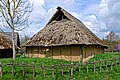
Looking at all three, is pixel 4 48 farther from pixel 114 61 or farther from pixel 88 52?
pixel 114 61

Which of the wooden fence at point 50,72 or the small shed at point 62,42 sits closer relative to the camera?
the wooden fence at point 50,72

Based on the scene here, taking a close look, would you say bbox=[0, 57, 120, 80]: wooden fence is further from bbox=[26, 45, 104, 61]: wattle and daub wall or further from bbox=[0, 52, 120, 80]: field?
bbox=[26, 45, 104, 61]: wattle and daub wall

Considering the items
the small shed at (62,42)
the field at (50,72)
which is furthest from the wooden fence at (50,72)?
the small shed at (62,42)

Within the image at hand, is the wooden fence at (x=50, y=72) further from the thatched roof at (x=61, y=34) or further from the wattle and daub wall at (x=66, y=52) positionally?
the wattle and daub wall at (x=66, y=52)

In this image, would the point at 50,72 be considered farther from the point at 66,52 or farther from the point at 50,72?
the point at 66,52

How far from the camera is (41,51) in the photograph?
98.3 feet

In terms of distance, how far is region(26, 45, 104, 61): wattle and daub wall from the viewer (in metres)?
27.3

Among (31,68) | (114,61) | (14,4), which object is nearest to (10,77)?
(31,68)

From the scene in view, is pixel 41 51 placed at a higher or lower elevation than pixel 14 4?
lower

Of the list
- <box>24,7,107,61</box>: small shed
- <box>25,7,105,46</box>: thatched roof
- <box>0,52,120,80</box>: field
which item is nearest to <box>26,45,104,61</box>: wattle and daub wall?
<box>24,7,107,61</box>: small shed

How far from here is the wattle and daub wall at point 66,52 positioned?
2734cm

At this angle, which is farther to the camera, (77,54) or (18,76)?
(77,54)

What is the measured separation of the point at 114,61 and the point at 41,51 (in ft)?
37.6

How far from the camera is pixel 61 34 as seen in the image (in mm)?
29094
